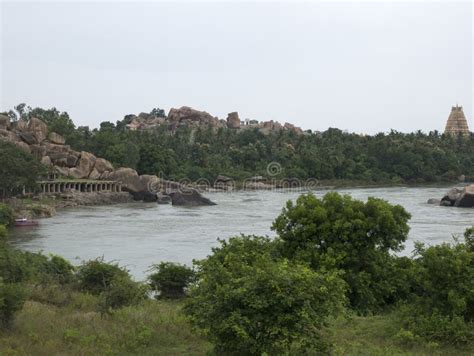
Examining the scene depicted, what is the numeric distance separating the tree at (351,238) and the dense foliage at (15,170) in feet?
133

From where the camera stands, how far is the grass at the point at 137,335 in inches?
433

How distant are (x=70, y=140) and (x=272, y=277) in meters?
74.2

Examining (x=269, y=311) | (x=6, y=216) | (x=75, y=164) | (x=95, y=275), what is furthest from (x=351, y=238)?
(x=75, y=164)

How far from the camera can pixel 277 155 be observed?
316ft

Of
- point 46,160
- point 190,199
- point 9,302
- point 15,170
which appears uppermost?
point 46,160

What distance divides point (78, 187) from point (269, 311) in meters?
62.8

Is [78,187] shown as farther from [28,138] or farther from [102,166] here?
[28,138]

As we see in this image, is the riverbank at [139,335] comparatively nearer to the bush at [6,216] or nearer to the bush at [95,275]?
the bush at [95,275]

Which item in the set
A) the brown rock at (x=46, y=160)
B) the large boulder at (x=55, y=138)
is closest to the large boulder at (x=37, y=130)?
the large boulder at (x=55, y=138)

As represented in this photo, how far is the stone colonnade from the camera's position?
65.9m

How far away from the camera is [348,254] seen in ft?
54.4

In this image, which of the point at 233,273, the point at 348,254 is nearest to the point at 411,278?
the point at 348,254

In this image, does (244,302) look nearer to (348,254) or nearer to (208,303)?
(208,303)

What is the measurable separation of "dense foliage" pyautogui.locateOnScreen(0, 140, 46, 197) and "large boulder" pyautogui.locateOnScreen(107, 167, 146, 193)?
48.4 ft
